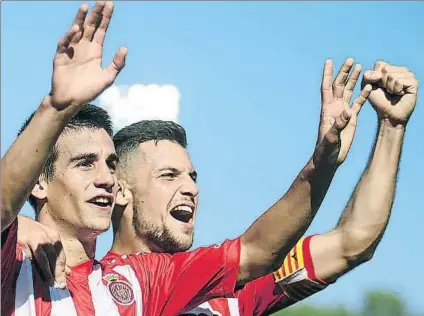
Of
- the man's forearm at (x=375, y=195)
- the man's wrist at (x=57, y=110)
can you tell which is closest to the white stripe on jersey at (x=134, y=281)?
the man's forearm at (x=375, y=195)

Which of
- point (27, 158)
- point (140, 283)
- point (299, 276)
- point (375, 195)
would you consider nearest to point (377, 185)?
point (375, 195)

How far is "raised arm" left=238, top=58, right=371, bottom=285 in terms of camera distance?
15.9 feet

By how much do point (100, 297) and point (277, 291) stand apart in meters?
1.29

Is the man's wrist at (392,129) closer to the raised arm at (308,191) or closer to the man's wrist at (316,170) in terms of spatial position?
the raised arm at (308,191)

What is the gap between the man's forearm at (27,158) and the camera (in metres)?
3.88

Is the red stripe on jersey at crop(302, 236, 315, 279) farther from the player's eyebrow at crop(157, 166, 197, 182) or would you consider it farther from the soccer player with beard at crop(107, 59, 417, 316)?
the player's eyebrow at crop(157, 166, 197, 182)

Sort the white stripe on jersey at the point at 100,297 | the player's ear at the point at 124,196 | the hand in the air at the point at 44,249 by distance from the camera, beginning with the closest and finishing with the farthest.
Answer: the hand in the air at the point at 44,249 → the white stripe on jersey at the point at 100,297 → the player's ear at the point at 124,196

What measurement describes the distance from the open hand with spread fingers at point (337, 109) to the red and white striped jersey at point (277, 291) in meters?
0.80

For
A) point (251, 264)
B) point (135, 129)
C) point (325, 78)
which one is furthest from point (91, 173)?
point (135, 129)

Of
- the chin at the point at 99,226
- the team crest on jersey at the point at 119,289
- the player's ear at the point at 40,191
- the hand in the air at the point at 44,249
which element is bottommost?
the team crest on jersey at the point at 119,289

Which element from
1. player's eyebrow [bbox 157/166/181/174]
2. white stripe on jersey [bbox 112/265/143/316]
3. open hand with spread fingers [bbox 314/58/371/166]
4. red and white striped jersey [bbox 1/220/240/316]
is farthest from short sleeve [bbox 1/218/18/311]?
player's eyebrow [bbox 157/166/181/174]

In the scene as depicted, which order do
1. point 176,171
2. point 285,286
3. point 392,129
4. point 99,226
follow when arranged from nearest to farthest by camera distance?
point 99,226 → point 392,129 → point 285,286 → point 176,171

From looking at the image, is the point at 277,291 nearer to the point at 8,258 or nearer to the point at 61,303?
the point at 61,303

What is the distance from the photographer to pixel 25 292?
14.7ft
